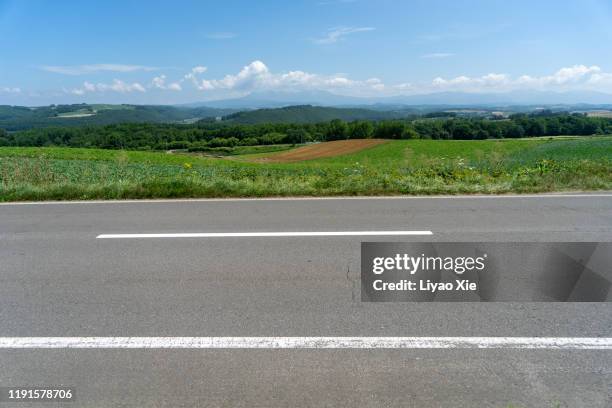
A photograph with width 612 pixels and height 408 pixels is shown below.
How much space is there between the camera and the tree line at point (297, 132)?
65.8m

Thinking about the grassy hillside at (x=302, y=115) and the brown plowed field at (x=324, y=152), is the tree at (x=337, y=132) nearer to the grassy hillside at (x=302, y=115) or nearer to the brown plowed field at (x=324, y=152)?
the brown plowed field at (x=324, y=152)

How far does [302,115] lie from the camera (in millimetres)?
178000

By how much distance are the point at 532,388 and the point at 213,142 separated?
86795mm

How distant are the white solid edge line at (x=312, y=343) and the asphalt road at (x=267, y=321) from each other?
0.07m

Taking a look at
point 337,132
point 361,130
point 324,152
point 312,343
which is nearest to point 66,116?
point 337,132

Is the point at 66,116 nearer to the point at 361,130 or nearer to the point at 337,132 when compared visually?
the point at 337,132

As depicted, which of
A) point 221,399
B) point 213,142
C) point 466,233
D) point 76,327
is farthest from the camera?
point 213,142

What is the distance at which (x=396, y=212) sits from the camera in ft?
22.7

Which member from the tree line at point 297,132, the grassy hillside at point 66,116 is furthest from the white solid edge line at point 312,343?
the grassy hillside at point 66,116

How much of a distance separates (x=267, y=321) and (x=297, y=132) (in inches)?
3552

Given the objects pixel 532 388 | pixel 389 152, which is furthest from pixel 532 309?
pixel 389 152

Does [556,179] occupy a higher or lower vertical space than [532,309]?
higher

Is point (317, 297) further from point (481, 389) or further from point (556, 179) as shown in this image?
point (556, 179)

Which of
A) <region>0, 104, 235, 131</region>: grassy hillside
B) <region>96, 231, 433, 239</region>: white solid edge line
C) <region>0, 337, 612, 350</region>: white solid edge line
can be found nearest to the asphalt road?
<region>0, 337, 612, 350</region>: white solid edge line
